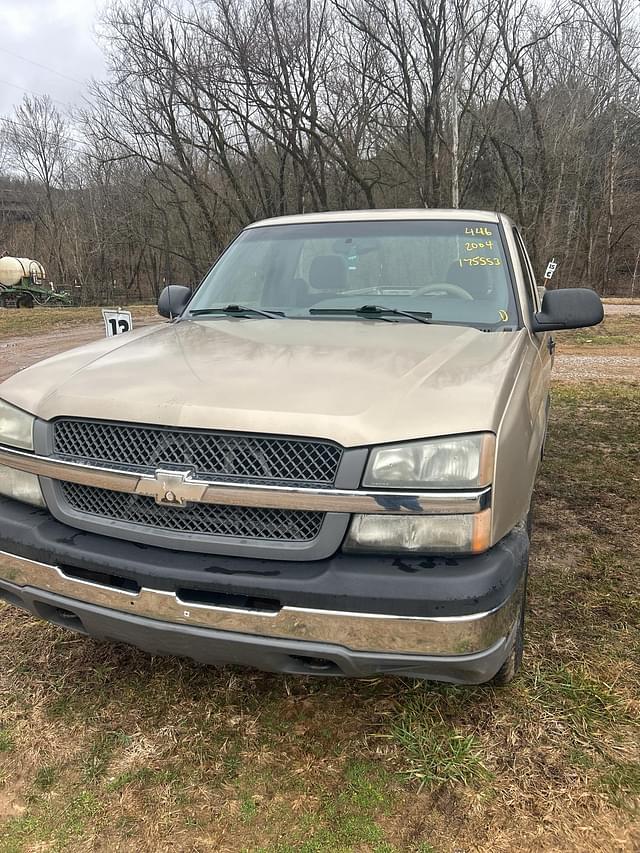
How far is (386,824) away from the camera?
1.90m

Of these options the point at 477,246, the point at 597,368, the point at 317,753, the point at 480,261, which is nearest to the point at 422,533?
the point at 317,753

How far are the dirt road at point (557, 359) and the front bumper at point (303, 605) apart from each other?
820cm

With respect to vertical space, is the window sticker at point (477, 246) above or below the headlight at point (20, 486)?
above

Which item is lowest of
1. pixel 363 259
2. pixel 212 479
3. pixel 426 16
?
pixel 212 479

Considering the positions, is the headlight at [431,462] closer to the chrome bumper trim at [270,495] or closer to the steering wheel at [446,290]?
the chrome bumper trim at [270,495]

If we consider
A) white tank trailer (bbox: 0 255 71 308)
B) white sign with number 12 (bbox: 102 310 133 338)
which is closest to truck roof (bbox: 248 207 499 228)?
white sign with number 12 (bbox: 102 310 133 338)

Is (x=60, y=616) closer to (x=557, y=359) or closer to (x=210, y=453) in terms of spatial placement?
(x=210, y=453)

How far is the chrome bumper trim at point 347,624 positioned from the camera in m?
1.74

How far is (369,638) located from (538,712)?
3.23 ft

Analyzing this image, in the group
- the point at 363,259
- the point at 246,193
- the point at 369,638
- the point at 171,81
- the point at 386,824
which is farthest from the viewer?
the point at 246,193

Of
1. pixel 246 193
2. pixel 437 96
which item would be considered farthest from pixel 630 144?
pixel 246 193

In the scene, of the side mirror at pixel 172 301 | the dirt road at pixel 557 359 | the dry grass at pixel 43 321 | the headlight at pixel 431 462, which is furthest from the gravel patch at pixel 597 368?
the dry grass at pixel 43 321

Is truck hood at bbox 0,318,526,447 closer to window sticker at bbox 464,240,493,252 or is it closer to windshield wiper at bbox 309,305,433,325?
windshield wiper at bbox 309,305,433,325

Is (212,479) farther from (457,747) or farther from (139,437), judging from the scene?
(457,747)
